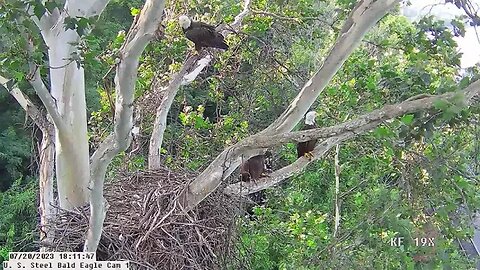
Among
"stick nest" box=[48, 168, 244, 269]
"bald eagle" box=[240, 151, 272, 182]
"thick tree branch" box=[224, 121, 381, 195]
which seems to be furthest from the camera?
"bald eagle" box=[240, 151, 272, 182]

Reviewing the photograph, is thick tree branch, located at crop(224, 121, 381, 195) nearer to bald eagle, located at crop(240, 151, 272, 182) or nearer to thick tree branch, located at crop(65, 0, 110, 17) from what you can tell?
bald eagle, located at crop(240, 151, 272, 182)

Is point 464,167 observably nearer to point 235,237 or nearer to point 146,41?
point 235,237

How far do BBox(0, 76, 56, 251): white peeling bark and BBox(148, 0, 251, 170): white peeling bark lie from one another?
63 cm

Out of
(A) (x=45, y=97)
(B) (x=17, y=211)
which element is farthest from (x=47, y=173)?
(B) (x=17, y=211)

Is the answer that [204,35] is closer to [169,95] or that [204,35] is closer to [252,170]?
[169,95]

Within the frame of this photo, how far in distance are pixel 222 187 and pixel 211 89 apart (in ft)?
5.32

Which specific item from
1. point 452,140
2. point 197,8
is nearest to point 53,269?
point 452,140

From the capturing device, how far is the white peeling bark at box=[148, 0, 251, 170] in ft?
11.8

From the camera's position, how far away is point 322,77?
2.78 meters

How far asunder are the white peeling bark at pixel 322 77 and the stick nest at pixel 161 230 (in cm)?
14

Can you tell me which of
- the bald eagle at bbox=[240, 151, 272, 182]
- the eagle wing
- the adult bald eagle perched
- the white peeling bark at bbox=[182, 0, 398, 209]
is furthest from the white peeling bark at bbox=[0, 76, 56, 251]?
the eagle wing

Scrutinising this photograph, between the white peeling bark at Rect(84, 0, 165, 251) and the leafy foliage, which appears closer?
the white peeling bark at Rect(84, 0, 165, 251)

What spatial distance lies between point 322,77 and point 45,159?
1614 millimetres

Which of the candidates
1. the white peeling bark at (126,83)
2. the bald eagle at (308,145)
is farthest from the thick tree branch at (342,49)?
the white peeling bark at (126,83)
